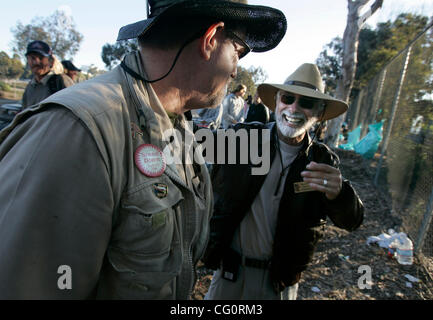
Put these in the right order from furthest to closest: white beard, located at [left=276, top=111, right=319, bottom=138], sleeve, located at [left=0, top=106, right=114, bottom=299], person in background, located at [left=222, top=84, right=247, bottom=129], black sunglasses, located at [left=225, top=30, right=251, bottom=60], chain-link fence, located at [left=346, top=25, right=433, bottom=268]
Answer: person in background, located at [left=222, top=84, right=247, bottom=129], chain-link fence, located at [left=346, top=25, right=433, bottom=268], white beard, located at [left=276, top=111, right=319, bottom=138], black sunglasses, located at [left=225, top=30, right=251, bottom=60], sleeve, located at [left=0, top=106, right=114, bottom=299]

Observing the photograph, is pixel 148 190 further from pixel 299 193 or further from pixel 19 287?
pixel 299 193

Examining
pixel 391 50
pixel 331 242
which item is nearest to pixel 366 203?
pixel 331 242

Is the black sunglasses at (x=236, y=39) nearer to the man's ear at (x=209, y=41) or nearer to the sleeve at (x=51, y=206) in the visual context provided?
the man's ear at (x=209, y=41)

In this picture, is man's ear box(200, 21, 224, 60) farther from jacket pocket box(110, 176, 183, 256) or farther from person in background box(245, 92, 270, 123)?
person in background box(245, 92, 270, 123)

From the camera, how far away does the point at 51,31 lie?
121 ft

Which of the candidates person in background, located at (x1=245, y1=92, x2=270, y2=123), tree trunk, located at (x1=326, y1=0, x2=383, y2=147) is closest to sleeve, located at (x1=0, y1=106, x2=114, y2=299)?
person in background, located at (x1=245, y1=92, x2=270, y2=123)

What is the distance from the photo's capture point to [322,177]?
5.84 ft

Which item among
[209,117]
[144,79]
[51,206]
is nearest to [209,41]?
[144,79]

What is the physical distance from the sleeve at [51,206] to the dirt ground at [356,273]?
2.44m

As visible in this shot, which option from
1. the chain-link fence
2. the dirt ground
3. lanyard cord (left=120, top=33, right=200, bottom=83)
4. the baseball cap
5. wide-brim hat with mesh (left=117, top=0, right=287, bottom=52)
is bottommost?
the dirt ground

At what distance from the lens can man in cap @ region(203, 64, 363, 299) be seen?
6.68 ft

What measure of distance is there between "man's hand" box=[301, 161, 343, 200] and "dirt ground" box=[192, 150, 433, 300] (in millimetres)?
1903

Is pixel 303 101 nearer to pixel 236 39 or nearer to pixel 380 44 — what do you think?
pixel 236 39

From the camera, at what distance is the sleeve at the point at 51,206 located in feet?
2.39
